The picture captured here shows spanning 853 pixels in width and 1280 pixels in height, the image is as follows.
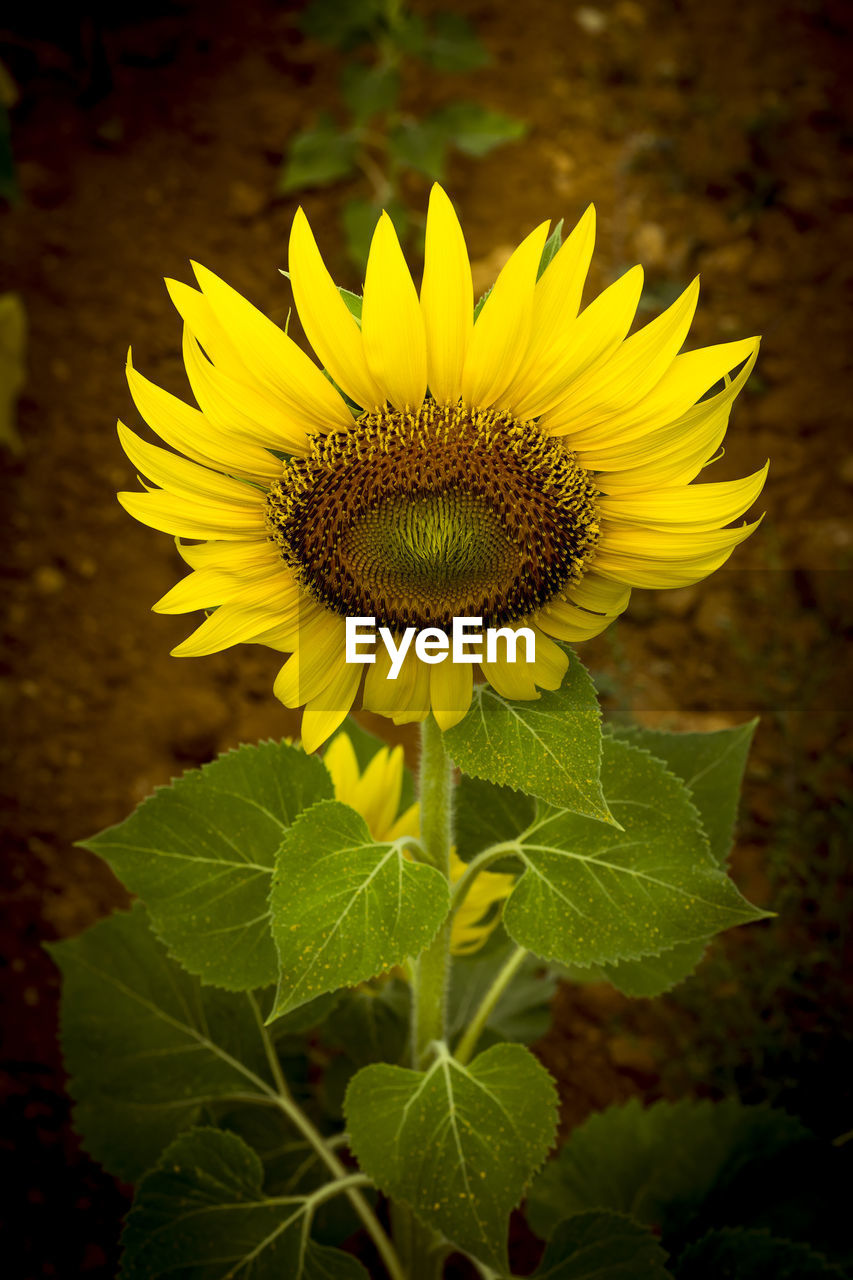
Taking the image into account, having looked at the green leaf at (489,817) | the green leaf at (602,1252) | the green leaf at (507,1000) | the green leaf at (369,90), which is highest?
the green leaf at (369,90)

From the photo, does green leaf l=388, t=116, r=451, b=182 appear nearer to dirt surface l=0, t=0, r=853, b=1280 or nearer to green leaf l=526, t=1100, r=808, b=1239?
dirt surface l=0, t=0, r=853, b=1280

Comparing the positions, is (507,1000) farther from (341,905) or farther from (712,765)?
(341,905)

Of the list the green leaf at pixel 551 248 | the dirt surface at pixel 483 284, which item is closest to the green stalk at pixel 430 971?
the green leaf at pixel 551 248

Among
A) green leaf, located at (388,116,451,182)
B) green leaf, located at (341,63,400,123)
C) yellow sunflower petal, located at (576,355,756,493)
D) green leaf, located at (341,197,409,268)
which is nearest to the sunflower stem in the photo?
yellow sunflower petal, located at (576,355,756,493)

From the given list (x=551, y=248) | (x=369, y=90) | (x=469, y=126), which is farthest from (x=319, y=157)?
(x=551, y=248)

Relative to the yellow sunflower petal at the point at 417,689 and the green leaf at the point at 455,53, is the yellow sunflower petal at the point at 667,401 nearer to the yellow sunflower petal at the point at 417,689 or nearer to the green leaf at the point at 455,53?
the yellow sunflower petal at the point at 417,689

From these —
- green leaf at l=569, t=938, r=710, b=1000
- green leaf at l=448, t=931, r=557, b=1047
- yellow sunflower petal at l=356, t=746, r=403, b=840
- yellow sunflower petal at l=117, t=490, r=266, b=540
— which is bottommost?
green leaf at l=448, t=931, r=557, b=1047
